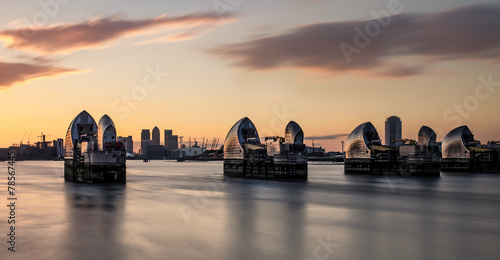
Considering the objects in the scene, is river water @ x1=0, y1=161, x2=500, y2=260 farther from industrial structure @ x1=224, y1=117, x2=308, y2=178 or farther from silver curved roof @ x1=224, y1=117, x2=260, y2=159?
silver curved roof @ x1=224, y1=117, x2=260, y2=159

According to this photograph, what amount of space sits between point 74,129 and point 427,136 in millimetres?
107919

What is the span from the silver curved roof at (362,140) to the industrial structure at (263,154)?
2675 cm

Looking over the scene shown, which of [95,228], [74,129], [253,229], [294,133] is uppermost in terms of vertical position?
[74,129]

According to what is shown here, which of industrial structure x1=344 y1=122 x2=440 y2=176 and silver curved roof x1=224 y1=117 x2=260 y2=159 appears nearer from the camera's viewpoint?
silver curved roof x1=224 y1=117 x2=260 y2=159

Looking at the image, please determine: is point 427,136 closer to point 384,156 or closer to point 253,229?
point 384,156

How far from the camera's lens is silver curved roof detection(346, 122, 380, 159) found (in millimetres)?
140375

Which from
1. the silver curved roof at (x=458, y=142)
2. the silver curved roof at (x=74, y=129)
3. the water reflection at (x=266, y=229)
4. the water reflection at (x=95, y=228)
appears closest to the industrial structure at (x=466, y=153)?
the silver curved roof at (x=458, y=142)

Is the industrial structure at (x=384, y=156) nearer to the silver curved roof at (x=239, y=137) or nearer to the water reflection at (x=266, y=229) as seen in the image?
the silver curved roof at (x=239, y=137)

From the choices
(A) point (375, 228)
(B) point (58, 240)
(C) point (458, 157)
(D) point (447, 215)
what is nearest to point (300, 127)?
(C) point (458, 157)

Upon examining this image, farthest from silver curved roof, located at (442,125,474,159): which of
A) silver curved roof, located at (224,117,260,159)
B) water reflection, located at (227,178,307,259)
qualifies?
water reflection, located at (227,178,307,259)

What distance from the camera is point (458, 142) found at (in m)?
156

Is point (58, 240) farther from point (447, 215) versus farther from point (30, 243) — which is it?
point (447, 215)

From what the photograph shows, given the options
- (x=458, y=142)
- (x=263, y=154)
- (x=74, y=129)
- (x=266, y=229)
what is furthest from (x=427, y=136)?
(x=266, y=229)

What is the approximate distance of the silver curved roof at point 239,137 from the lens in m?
122
